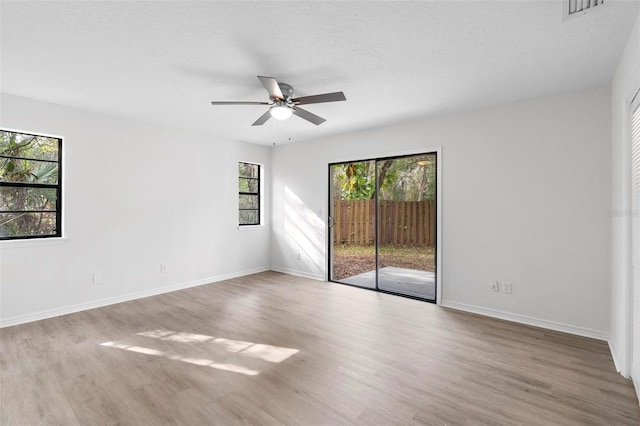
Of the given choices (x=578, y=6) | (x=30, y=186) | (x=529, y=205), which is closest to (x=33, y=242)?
(x=30, y=186)

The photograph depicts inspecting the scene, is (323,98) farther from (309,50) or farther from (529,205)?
(529,205)

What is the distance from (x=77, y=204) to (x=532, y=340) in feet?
17.7

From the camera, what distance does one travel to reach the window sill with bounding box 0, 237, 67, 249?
343 cm

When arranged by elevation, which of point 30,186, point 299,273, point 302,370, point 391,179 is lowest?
point 302,370

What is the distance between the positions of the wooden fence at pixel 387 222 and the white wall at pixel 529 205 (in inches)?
18.2

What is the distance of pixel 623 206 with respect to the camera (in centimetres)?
248

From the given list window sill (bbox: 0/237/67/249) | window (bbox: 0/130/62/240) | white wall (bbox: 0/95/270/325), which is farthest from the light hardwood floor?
window (bbox: 0/130/62/240)

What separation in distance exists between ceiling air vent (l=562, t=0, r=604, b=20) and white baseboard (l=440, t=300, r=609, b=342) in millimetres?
2977

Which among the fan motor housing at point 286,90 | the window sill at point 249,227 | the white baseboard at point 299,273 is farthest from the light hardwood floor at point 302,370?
the fan motor housing at point 286,90

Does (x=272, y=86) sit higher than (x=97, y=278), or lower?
higher

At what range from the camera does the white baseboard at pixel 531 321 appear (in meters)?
3.15

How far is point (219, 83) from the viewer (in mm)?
3102

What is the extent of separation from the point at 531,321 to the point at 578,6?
307 centimetres

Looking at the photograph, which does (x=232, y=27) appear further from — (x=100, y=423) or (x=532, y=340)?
(x=532, y=340)
